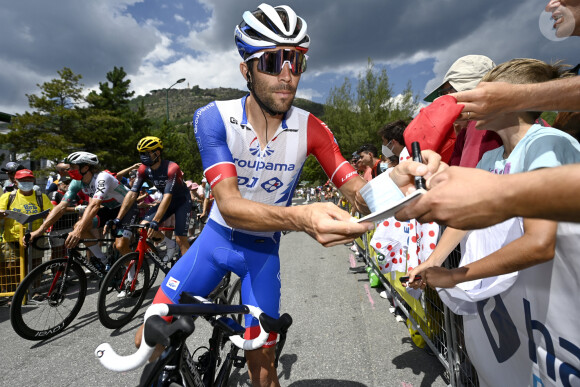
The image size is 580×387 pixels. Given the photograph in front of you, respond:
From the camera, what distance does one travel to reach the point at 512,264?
1.32m

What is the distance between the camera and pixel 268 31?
2021 mm

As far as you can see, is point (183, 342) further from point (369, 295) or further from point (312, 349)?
point (369, 295)

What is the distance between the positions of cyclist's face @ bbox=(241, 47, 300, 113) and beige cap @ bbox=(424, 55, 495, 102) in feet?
4.63

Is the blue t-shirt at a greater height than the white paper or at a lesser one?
greater

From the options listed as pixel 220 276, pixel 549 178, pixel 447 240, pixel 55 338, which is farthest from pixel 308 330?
pixel 549 178

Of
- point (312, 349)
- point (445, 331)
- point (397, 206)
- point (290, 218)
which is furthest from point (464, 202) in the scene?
point (312, 349)

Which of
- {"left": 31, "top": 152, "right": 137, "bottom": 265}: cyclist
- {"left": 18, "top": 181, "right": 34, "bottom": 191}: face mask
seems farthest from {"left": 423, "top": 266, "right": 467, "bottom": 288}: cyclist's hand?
{"left": 18, "top": 181, "right": 34, "bottom": 191}: face mask

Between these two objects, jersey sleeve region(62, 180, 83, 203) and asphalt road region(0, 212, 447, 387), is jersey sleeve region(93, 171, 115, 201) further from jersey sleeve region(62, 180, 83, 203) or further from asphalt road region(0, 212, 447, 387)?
asphalt road region(0, 212, 447, 387)

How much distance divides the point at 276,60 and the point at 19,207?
579 cm

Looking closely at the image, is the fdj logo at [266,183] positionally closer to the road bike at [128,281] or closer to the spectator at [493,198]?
the spectator at [493,198]

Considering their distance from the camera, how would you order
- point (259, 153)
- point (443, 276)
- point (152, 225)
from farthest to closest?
point (152, 225), point (259, 153), point (443, 276)

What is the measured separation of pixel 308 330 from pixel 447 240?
246cm

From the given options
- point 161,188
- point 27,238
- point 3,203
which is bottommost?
point 27,238

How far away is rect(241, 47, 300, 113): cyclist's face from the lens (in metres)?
2.01
